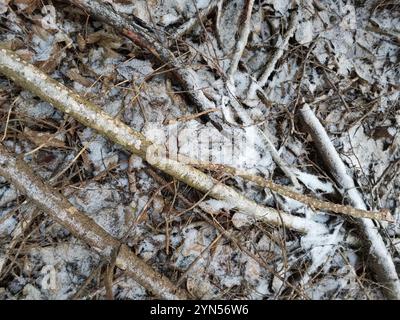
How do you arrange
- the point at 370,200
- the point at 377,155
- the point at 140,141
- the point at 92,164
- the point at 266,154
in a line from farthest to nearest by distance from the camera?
the point at 377,155
the point at 370,200
the point at 266,154
the point at 92,164
the point at 140,141

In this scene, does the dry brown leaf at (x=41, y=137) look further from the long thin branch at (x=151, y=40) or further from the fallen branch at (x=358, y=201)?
the fallen branch at (x=358, y=201)

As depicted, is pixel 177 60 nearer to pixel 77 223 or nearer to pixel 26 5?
pixel 26 5

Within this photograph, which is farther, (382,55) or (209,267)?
(382,55)

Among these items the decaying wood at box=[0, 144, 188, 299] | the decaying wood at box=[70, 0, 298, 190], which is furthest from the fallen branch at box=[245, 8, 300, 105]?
the decaying wood at box=[0, 144, 188, 299]

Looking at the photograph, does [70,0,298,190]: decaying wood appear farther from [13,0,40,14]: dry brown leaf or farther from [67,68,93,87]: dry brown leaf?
[67,68,93,87]: dry brown leaf

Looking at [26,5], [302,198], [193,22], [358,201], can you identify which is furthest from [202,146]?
[26,5]
